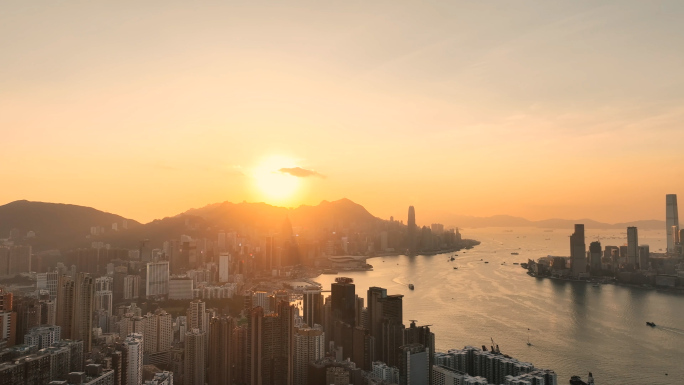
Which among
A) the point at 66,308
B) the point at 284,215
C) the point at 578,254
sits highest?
the point at 284,215

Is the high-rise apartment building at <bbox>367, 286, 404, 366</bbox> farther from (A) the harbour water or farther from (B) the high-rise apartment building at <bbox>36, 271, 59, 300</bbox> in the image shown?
(B) the high-rise apartment building at <bbox>36, 271, 59, 300</bbox>

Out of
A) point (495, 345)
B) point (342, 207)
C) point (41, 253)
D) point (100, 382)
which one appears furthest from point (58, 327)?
point (342, 207)

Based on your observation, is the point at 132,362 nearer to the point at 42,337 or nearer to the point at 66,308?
the point at 42,337

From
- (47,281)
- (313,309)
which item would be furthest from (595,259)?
(47,281)

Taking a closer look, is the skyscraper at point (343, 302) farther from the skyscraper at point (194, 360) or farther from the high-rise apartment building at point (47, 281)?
the high-rise apartment building at point (47, 281)

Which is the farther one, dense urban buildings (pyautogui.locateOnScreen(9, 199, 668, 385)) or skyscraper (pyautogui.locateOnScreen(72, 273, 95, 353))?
skyscraper (pyautogui.locateOnScreen(72, 273, 95, 353))

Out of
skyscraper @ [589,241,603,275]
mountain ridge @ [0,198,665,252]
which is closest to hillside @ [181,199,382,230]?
mountain ridge @ [0,198,665,252]
